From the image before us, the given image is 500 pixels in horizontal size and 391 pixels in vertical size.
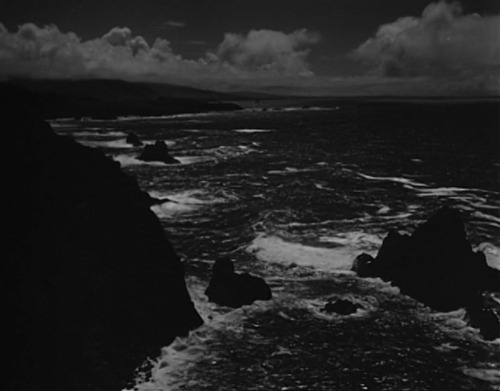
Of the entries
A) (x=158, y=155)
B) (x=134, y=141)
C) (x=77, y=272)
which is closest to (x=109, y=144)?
(x=134, y=141)

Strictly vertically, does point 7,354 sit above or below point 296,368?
above

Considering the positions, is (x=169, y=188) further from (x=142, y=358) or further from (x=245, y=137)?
(x=245, y=137)

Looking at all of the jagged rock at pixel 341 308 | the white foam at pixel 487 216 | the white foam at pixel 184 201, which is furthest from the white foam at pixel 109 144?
the jagged rock at pixel 341 308

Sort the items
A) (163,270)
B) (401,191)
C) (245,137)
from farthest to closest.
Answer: (245,137) → (401,191) → (163,270)

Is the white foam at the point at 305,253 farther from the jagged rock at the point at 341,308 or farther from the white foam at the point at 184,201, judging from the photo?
the white foam at the point at 184,201

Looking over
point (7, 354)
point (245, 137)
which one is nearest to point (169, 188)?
point (7, 354)

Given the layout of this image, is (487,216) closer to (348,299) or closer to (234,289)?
(348,299)
